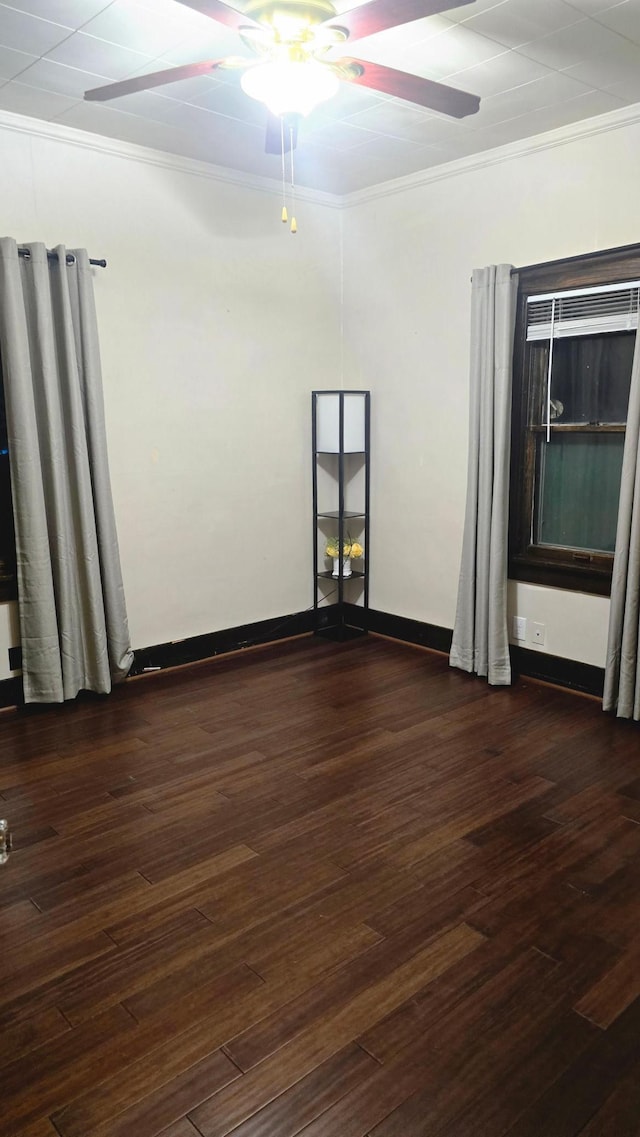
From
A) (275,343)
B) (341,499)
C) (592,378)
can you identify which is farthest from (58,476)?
(592,378)

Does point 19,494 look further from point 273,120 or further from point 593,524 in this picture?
point 593,524

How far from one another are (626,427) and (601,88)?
55.0 inches

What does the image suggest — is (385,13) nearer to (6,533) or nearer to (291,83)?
(291,83)

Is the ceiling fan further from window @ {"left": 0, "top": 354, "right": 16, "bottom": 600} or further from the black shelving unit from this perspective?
the black shelving unit

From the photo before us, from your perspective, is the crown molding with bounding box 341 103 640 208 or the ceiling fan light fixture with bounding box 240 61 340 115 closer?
the ceiling fan light fixture with bounding box 240 61 340 115

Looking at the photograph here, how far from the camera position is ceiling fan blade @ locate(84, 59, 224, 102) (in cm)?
217

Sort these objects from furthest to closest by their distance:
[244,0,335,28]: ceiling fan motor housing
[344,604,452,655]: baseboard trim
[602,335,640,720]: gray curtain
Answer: [344,604,452,655]: baseboard trim → [602,335,640,720]: gray curtain → [244,0,335,28]: ceiling fan motor housing

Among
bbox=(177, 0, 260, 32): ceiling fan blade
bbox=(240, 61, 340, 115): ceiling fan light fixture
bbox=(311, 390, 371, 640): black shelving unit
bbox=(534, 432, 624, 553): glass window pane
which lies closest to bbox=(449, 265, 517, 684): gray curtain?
bbox=(534, 432, 624, 553): glass window pane

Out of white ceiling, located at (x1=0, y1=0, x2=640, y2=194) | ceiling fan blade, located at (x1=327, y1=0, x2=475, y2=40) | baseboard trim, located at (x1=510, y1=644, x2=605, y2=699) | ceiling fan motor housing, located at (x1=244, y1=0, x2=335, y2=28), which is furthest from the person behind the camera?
baseboard trim, located at (x1=510, y1=644, x2=605, y2=699)

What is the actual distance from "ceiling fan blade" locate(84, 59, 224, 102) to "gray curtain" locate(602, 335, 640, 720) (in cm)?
211

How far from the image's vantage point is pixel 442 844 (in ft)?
8.64

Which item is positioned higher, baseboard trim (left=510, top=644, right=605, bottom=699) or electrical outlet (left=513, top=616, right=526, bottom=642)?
electrical outlet (left=513, top=616, right=526, bottom=642)

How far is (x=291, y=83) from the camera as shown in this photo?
226 cm

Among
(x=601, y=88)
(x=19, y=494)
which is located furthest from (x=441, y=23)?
(x=19, y=494)
